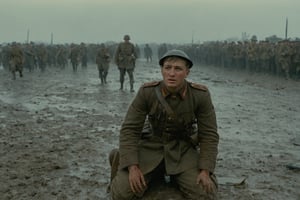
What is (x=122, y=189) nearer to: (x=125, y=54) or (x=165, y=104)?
(x=165, y=104)

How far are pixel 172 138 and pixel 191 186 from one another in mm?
429

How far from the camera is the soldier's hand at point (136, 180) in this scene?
3.68 metres

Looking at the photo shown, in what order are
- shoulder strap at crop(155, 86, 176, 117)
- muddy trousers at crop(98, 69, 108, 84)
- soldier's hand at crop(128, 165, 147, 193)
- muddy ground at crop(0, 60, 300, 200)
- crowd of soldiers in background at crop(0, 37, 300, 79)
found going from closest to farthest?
soldier's hand at crop(128, 165, 147, 193)
shoulder strap at crop(155, 86, 176, 117)
muddy ground at crop(0, 60, 300, 200)
muddy trousers at crop(98, 69, 108, 84)
crowd of soldiers in background at crop(0, 37, 300, 79)

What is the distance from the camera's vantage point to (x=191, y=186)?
379 cm

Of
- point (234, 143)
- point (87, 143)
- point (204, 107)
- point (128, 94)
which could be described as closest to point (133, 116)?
point (204, 107)

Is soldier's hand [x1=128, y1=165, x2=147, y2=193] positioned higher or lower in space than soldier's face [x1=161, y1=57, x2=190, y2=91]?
lower

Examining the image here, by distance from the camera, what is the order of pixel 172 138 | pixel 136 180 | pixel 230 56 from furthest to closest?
pixel 230 56, pixel 172 138, pixel 136 180

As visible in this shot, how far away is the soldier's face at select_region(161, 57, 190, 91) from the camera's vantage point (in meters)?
3.72

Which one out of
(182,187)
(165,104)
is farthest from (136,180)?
(165,104)

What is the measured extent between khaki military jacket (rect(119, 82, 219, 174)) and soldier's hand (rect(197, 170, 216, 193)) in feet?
0.19

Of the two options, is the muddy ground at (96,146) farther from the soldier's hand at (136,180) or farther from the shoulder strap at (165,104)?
the shoulder strap at (165,104)

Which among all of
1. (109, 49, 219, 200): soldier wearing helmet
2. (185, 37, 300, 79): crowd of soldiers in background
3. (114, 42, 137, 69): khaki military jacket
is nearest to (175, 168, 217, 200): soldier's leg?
(109, 49, 219, 200): soldier wearing helmet

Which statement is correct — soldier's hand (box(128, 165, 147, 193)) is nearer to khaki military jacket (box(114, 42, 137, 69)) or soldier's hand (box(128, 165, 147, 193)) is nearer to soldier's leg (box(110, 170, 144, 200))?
soldier's leg (box(110, 170, 144, 200))

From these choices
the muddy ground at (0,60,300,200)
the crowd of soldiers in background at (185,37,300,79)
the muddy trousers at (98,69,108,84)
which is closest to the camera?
the muddy ground at (0,60,300,200)
